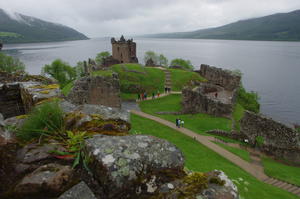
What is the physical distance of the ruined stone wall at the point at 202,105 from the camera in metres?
28.2

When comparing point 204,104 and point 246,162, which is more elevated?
point 204,104

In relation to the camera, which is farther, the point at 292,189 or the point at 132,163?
the point at 292,189

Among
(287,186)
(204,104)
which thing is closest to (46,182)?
(287,186)

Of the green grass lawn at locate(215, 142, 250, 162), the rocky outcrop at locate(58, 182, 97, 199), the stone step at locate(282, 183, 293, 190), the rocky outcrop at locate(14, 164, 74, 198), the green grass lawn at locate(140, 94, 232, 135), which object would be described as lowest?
the stone step at locate(282, 183, 293, 190)

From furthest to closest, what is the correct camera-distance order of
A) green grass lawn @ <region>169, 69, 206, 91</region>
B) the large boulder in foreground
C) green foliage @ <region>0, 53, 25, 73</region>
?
green foliage @ <region>0, 53, 25, 73</region>
green grass lawn @ <region>169, 69, 206, 91</region>
the large boulder in foreground

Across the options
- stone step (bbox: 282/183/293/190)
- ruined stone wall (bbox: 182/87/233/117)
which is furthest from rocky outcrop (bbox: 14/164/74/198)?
ruined stone wall (bbox: 182/87/233/117)

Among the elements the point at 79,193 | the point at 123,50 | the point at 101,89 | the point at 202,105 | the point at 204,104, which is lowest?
the point at 202,105

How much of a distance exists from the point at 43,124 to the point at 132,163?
79.2 inches

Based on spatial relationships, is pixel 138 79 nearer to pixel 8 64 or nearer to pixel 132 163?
pixel 132 163

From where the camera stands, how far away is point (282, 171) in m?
17.8

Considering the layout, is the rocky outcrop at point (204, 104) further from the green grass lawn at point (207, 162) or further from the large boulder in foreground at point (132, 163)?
the large boulder in foreground at point (132, 163)

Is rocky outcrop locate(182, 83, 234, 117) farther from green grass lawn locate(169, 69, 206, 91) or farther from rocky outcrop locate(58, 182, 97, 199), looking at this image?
rocky outcrop locate(58, 182, 97, 199)

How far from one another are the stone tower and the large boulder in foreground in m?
63.1

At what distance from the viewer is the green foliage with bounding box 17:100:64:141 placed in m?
3.41
